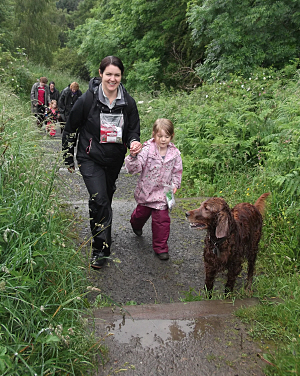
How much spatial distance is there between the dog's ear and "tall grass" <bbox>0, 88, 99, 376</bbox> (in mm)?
1305

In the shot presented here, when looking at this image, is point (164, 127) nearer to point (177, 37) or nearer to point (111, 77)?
point (111, 77)

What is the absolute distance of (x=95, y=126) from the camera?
3904 mm

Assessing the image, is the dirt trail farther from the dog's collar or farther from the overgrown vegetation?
the dog's collar

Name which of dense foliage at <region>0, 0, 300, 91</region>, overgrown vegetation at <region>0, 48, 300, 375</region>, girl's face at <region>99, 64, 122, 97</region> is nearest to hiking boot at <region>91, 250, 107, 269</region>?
overgrown vegetation at <region>0, 48, 300, 375</region>

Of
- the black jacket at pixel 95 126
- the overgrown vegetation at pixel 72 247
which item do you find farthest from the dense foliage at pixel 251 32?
the black jacket at pixel 95 126

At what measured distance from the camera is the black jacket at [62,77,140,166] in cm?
389

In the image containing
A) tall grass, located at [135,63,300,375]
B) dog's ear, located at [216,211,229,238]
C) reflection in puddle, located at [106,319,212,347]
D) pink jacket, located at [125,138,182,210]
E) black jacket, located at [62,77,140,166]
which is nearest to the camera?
reflection in puddle, located at [106,319,212,347]

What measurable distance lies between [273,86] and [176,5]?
1452cm

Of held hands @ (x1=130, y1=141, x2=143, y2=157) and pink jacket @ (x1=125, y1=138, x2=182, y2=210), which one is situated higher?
held hands @ (x1=130, y1=141, x2=143, y2=157)

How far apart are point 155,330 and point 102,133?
222 centimetres

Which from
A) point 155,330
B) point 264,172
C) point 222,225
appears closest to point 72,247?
point 155,330

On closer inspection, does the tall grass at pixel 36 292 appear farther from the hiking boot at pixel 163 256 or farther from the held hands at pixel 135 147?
the hiking boot at pixel 163 256

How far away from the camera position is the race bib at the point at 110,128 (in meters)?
3.89

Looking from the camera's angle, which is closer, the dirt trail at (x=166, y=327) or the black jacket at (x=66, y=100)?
the dirt trail at (x=166, y=327)
